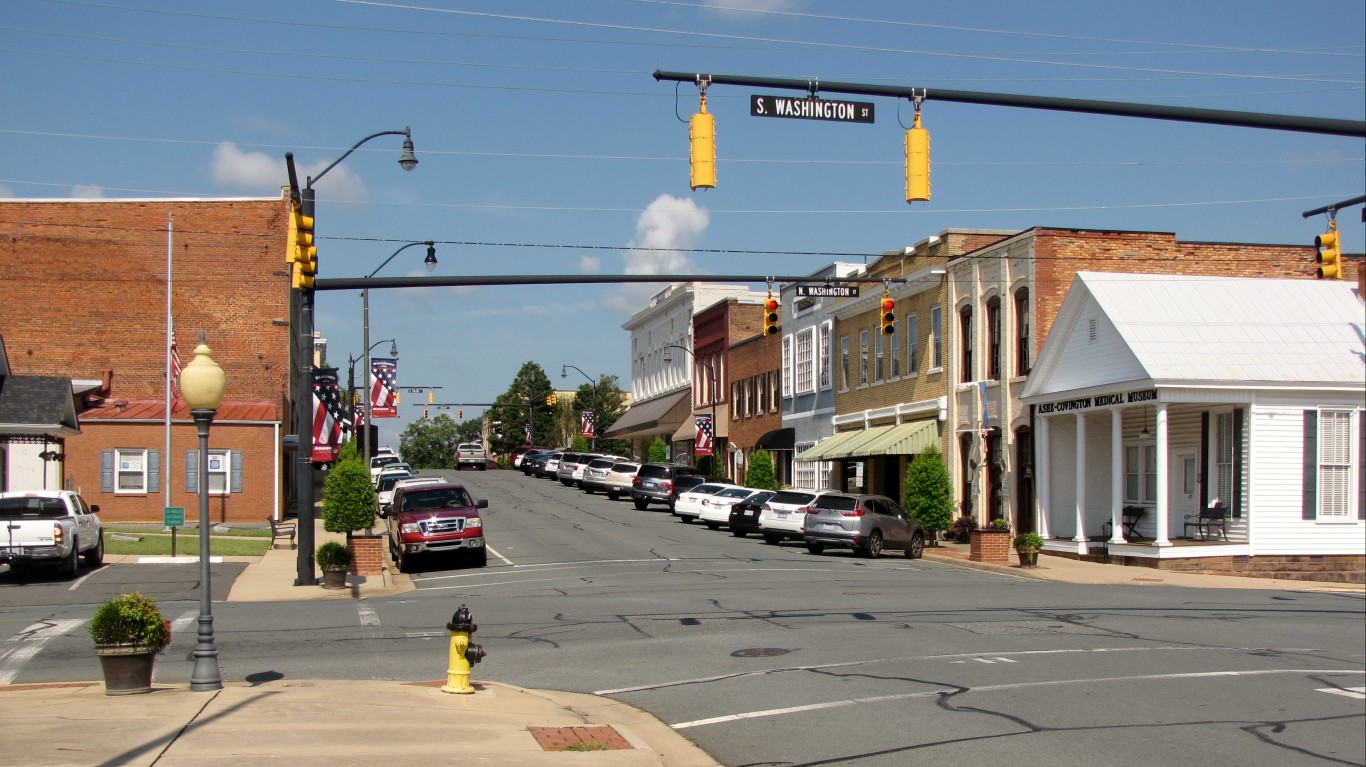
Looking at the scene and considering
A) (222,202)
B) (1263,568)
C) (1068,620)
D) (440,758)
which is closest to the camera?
(440,758)

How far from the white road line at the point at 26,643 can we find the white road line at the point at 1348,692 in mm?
12838

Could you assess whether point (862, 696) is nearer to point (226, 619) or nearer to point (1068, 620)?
point (1068, 620)

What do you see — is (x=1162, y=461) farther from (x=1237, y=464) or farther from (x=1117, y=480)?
(x=1117, y=480)

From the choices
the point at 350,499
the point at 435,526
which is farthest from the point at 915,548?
the point at 350,499

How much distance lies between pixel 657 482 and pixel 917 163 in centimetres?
3753

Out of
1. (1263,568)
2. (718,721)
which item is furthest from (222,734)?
(1263,568)

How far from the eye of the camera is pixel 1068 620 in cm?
1770

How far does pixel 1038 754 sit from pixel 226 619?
12.9 metres

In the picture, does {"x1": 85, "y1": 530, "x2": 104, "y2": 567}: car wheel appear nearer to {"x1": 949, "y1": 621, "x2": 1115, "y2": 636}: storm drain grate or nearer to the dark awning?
{"x1": 949, "y1": 621, "x2": 1115, "y2": 636}: storm drain grate

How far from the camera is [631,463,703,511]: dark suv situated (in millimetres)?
50969

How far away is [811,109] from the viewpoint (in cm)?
1402

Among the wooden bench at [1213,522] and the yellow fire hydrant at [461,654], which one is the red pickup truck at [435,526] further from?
the yellow fire hydrant at [461,654]

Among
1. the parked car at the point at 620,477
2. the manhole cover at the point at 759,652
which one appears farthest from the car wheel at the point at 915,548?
the parked car at the point at 620,477

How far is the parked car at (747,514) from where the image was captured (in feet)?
130
